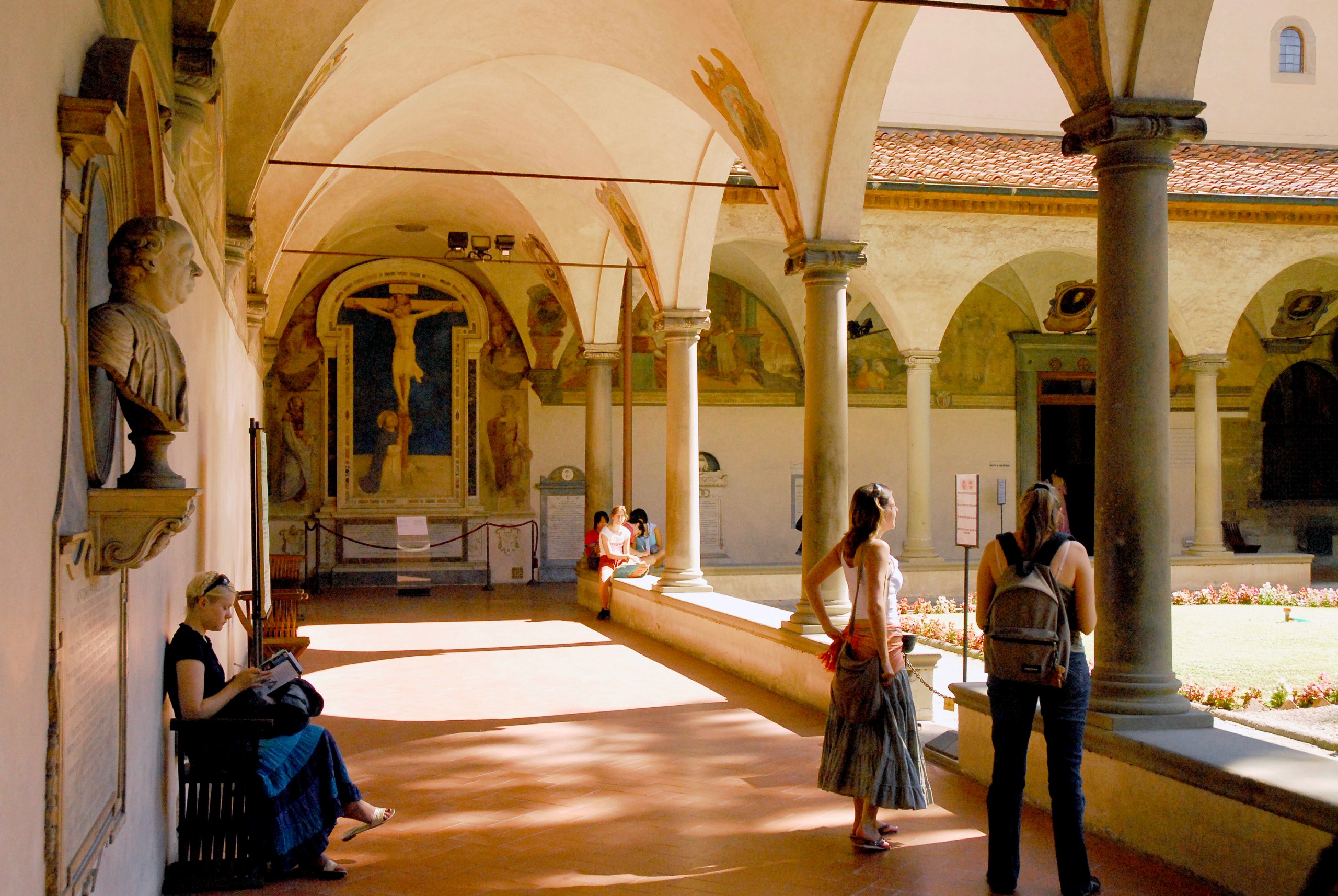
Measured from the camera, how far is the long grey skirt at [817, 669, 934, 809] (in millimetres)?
4652

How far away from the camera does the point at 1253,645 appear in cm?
1164

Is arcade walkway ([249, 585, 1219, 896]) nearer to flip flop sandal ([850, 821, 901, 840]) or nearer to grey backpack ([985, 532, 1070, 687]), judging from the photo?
flip flop sandal ([850, 821, 901, 840])

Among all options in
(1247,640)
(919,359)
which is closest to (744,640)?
(1247,640)

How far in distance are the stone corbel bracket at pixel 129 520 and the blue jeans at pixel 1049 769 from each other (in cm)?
288

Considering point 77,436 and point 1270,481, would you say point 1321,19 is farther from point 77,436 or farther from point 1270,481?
point 77,436

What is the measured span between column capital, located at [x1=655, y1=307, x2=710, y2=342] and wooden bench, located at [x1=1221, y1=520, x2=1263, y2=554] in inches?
466

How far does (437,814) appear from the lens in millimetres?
5395

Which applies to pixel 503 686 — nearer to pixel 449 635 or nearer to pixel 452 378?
pixel 449 635

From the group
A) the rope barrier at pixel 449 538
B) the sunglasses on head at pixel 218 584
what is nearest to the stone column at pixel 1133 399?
the sunglasses on head at pixel 218 584

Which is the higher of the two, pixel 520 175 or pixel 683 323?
pixel 520 175

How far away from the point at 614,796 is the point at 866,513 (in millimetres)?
2061

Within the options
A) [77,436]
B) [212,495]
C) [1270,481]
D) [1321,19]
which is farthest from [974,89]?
[77,436]

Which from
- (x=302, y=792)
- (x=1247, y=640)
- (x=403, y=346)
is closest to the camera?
(x=302, y=792)

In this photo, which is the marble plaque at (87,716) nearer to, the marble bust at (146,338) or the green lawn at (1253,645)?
the marble bust at (146,338)
